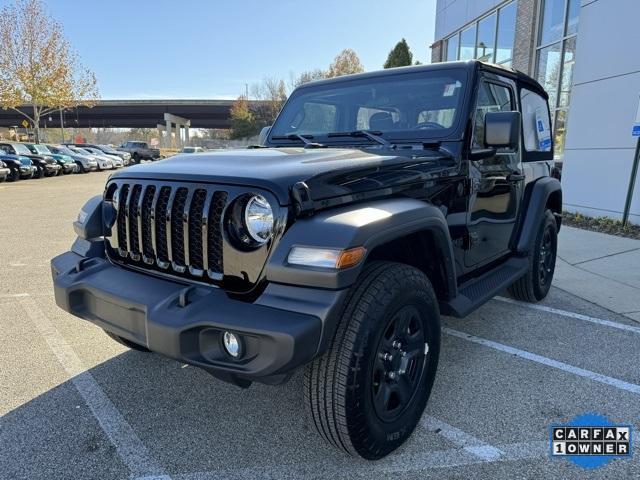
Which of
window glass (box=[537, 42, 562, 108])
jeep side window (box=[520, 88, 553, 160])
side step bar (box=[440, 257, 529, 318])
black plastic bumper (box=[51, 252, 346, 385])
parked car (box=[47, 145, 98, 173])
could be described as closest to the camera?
black plastic bumper (box=[51, 252, 346, 385])

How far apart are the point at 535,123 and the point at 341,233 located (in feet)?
10.5

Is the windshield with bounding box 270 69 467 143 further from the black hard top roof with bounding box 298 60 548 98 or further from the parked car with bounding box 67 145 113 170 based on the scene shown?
the parked car with bounding box 67 145 113 170

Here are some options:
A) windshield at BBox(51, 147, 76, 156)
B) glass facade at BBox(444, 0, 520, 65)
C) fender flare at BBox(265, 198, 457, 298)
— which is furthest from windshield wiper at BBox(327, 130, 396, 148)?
windshield at BBox(51, 147, 76, 156)

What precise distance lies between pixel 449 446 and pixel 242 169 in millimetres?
1679

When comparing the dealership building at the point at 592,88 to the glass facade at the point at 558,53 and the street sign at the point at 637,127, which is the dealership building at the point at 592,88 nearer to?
the glass facade at the point at 558,53

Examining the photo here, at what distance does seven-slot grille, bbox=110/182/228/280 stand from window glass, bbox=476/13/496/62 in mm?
14411

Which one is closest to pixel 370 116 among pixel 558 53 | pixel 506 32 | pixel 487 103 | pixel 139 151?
pixel 487 103

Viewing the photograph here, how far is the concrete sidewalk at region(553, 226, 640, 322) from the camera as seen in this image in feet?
15.3

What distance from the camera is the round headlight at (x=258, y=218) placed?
6.57ft

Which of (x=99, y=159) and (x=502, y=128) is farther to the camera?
(x=99, y=159)

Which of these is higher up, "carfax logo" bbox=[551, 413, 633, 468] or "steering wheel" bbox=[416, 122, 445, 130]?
"steering wheel" bbox=[416, 122, 445, 130]

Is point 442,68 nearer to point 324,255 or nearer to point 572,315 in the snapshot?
point 324,255

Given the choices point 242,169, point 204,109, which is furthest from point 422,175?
point 204,109

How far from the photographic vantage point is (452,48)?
16609 millimetres
